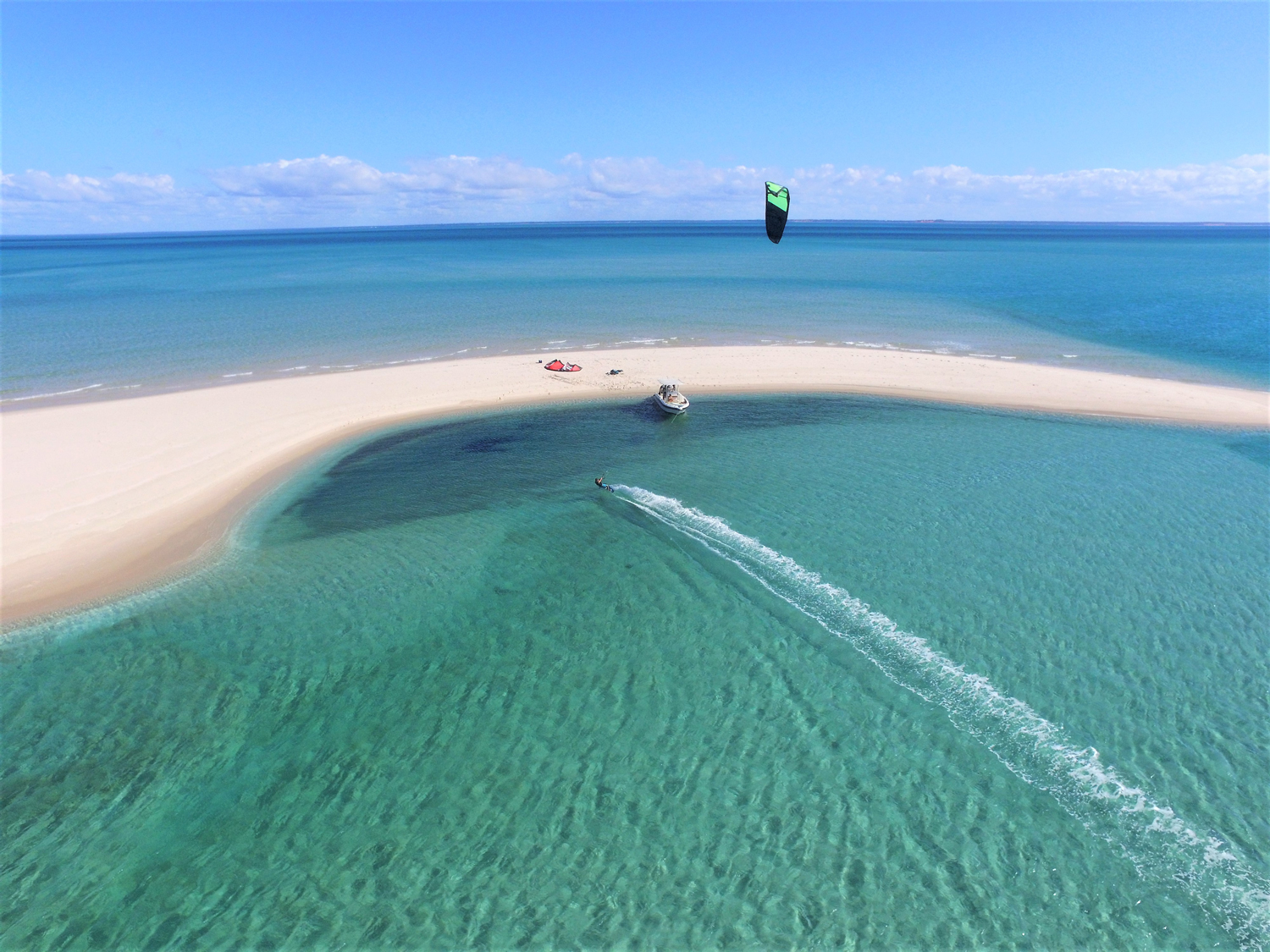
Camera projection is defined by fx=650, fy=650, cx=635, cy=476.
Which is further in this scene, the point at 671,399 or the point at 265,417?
Answer: the point at 671,399

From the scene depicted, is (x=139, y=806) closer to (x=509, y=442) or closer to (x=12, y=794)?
(x=12, y=794)

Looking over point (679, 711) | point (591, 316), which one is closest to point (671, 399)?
point (679, 711)

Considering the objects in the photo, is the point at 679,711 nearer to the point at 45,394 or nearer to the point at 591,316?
the point at 45,394

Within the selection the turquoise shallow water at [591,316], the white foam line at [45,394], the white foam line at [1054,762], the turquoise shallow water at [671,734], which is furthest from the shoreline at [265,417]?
the white foam line at [1054,762]

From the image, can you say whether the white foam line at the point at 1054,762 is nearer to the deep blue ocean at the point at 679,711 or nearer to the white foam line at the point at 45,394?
the deep blue ocean at the point at 679,711

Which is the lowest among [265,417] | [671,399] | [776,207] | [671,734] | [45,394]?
[671,734]

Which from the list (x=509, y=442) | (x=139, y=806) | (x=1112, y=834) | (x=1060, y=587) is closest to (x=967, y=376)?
(x=1060, y=587)
